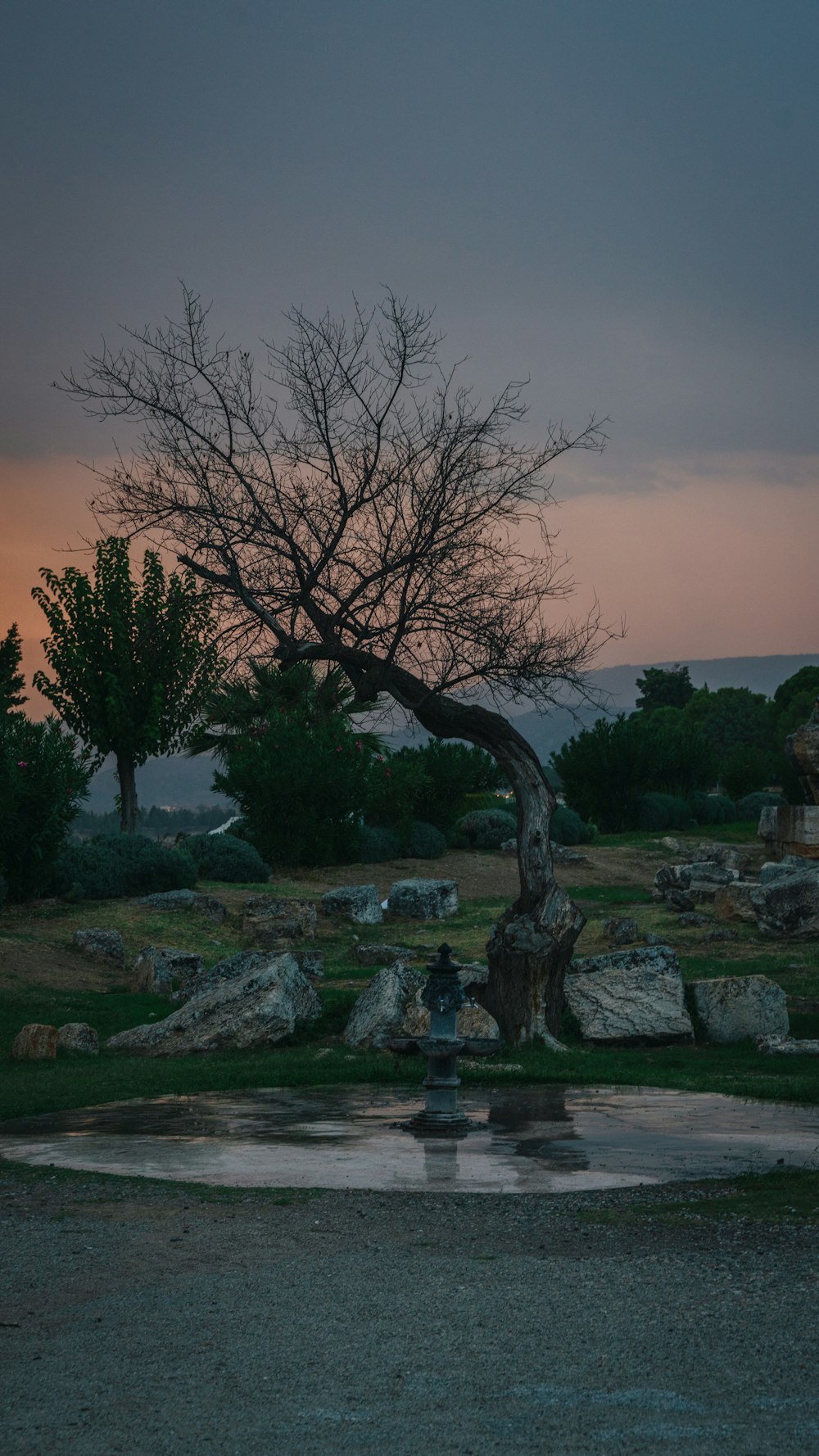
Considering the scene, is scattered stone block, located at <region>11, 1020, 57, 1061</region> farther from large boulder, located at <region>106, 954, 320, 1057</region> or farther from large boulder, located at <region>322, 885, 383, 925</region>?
large boulder, located at <region>322, 885, 383, 925</region>

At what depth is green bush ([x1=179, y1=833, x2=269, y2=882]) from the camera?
998 inches

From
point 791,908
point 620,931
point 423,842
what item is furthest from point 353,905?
point 423,842

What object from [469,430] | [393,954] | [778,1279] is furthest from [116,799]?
[778,1279]

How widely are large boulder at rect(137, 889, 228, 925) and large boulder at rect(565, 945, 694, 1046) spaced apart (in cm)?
902

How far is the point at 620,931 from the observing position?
1934cm

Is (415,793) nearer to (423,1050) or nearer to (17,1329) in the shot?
(423,1050)

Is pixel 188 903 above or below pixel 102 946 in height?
above

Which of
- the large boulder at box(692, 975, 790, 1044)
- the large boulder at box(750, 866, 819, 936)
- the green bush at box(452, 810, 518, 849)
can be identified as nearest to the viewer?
the large boulder at box(692, 975, 790, 1044)

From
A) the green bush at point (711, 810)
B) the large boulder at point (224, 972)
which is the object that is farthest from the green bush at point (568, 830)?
the large boulder at point (224, 972)

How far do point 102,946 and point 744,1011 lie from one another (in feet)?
30.1

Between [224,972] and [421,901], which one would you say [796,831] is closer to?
[421,901]

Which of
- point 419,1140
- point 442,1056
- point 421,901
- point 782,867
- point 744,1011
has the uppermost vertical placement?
point 782,867

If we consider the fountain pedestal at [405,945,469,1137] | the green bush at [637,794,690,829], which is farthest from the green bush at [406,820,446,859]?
the fountain pedestal at [405,945,469,1137]

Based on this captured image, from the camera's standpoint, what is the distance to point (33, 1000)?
15.1 m
